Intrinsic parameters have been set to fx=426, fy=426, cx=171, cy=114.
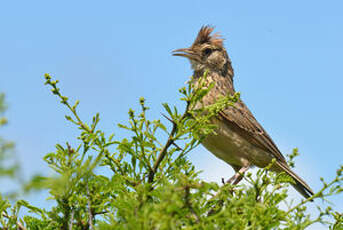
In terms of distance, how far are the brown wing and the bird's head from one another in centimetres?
103

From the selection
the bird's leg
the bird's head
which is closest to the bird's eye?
the bird's head

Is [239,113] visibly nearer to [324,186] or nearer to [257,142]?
[257,142]

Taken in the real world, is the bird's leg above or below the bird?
below

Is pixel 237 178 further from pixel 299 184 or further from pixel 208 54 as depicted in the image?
pixel 208 54

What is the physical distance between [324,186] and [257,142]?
296cm

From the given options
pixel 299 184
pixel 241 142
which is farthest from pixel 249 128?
pixel 299 184

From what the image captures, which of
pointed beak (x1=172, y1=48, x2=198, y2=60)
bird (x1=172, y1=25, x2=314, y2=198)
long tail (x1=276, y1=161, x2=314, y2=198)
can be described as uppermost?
pointed beak (x1=172, y1=48, x2=198, y2=60)

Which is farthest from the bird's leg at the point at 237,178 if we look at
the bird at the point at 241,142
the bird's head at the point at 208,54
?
the bird's head at the point at 208,54

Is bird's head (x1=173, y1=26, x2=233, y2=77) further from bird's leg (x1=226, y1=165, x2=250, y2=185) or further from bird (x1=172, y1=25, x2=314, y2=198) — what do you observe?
bird's leg (x1=226, y1=165, x2=250, y2=185)

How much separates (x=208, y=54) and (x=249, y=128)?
1.63 meters

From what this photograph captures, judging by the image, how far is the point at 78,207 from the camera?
9.82ft

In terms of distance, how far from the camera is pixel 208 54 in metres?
7.07

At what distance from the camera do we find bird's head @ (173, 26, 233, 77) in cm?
688

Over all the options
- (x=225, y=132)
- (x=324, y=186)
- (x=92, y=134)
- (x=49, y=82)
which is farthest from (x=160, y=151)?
(x=225, y=132)
